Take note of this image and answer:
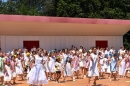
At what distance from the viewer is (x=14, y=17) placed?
17188 mm

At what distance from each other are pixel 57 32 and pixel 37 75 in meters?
9.48

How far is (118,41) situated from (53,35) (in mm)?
6157

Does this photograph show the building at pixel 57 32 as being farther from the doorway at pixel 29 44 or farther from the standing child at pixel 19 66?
the standing child at pixel 19 66

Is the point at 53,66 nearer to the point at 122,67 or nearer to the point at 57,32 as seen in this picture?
the point at 122,67

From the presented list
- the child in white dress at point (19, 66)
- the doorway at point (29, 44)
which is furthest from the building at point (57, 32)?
the child in white dress at point (19, 66)

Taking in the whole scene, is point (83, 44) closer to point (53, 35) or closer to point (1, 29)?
point (53, 35)

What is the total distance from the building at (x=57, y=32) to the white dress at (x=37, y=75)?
6.67 metres

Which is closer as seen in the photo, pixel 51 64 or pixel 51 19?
pixel 51 64

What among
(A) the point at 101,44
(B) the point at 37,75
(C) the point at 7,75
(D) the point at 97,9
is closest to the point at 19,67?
(C) the point at 7,75

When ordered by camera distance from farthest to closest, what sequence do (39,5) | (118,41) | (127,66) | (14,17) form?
(39,5)
(118,41)
(14,17)
(127,66)

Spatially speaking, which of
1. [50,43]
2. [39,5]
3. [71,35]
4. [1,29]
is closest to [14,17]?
[1,29]

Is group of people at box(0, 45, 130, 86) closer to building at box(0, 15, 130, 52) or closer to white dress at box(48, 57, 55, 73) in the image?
white dress at box(48, 57, 55, 73)

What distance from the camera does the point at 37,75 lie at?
11.1m

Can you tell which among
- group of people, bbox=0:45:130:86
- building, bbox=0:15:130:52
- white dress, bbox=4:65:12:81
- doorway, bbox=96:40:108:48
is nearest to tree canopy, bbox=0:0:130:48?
doorway, bbox=96:40:108:48
